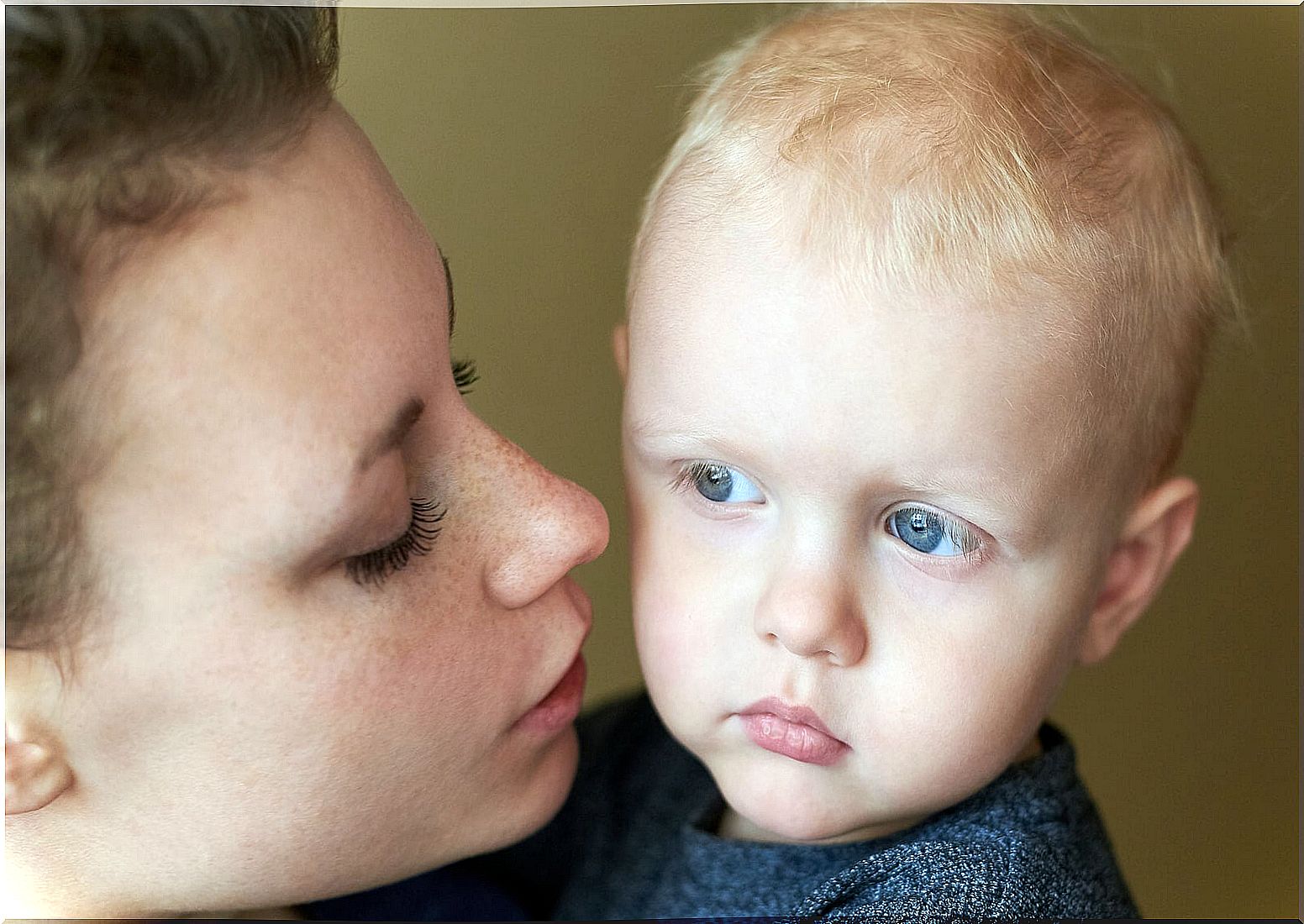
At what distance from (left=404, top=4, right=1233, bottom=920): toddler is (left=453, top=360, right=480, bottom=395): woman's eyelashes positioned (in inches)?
4.2

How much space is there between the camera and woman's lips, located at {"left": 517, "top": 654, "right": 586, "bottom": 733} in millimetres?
828

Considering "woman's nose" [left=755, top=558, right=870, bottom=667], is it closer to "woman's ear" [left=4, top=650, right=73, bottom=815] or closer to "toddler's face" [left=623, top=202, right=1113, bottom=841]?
"toddler's face" [left=623, top=202, right=1113, bottom=841]

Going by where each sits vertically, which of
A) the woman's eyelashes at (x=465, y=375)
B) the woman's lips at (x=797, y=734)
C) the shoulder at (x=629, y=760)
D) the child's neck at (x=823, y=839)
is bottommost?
the shoulder at (x=629, y=760)

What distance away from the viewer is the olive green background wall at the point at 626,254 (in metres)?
0.78

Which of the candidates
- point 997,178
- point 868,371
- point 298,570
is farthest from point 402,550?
point 997,178

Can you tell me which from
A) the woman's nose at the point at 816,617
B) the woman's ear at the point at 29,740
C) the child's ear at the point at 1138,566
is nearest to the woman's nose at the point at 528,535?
the woman's nose at the point at 816,617

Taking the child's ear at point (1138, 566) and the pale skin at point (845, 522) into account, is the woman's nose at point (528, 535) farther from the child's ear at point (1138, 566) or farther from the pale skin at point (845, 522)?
the child's ear at point (1138, 566)

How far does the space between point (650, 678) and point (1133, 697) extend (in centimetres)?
40

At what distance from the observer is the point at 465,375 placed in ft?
2.53

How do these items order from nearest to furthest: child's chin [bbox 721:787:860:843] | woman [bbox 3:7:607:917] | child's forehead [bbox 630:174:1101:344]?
woman [bbox 3:7:607:917], child's forehead [bbox 630:174:1101:344], child's chin [bbox 721:787:860:843]

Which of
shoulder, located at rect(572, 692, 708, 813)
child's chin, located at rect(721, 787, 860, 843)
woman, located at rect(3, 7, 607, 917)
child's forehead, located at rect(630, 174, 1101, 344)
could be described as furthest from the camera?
shoulder, located at rect(572, 692, 708, 813)

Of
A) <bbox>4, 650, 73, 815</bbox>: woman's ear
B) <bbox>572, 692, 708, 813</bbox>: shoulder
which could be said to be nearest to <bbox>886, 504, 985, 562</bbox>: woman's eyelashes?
<bbox>572, 692, 708, 813</bbox>: shoulder

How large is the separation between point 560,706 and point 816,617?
21 centimetres

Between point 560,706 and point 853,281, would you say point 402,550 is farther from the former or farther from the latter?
point 853,281
